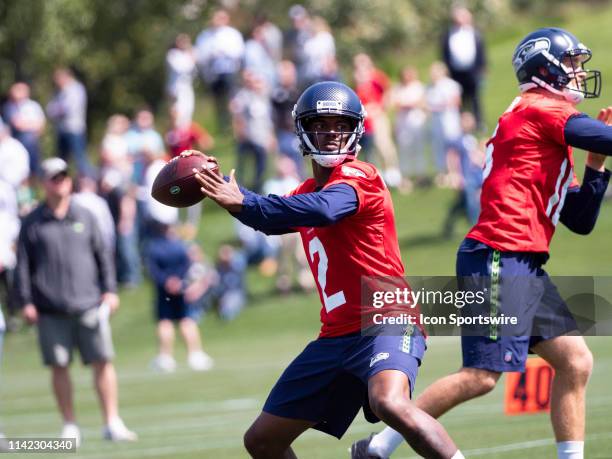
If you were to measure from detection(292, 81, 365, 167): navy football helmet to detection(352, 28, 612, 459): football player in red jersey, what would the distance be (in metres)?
0.91

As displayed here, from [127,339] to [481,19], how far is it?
1959 centimetres

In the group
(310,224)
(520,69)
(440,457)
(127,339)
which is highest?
(520,69)

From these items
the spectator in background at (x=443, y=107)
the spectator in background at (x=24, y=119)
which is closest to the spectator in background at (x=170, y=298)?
the spectator in background at (x=24, y=119)

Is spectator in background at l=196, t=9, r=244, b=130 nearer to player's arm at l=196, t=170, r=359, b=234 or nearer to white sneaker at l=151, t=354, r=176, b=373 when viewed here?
white sneaker at l=151, t=354, r=176, b=373

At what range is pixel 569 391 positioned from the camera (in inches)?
253

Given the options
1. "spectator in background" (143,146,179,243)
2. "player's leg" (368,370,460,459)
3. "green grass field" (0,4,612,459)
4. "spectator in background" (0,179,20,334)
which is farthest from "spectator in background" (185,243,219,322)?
"player's leg" (368,370,460,459)

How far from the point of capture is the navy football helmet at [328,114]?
607 cm

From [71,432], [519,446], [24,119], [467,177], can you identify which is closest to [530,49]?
[519,446]

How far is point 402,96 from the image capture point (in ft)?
71.1

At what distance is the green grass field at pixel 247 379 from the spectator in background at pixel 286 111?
Answer: 2061 millimetres

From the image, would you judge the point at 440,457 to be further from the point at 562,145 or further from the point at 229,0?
the point at 229,0

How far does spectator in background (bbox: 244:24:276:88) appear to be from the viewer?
73.9 ft

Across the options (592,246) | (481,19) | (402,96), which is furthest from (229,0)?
(592,246)
